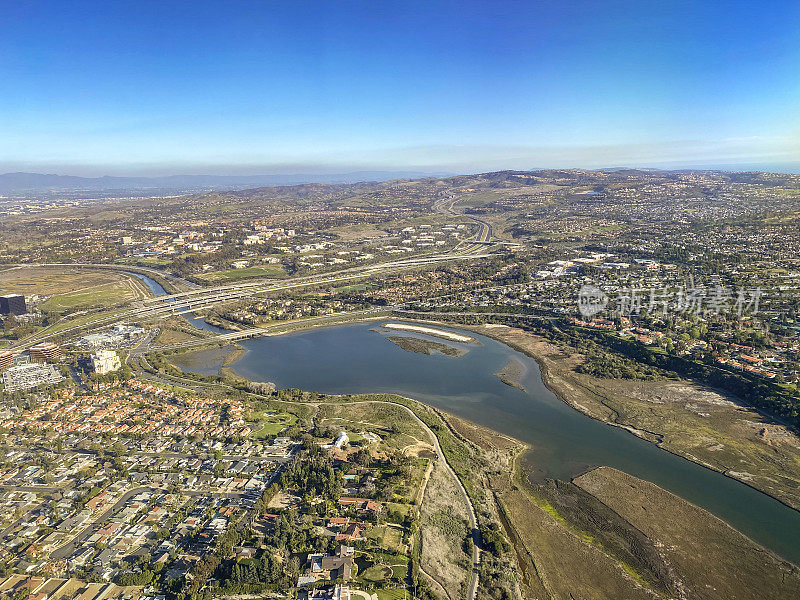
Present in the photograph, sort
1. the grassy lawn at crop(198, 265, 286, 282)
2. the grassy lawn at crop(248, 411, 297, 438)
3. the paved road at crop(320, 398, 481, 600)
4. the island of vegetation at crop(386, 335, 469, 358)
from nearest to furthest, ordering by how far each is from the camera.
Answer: the paved road at crop(320, 398, 481, 600)
the grassy lawn at crop(248, 411, 297, 438)
the island of vegetation at crop(386, 335, 469, 358)
the grassy lawn at crop(198, 265, 286, 282)

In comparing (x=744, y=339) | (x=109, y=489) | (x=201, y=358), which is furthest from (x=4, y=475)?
(x=744, y=339)

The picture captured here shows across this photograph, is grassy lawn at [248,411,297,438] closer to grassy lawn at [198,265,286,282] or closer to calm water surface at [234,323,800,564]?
calm water surface at [234,323,800,564]

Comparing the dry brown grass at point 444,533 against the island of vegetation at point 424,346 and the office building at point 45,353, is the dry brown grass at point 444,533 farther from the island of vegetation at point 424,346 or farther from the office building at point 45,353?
the office building at point 45,353

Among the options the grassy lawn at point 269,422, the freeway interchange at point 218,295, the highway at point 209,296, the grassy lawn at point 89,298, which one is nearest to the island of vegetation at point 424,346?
the freeway interchange at point 218,295

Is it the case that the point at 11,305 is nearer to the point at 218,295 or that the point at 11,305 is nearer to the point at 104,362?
the point at 218,295

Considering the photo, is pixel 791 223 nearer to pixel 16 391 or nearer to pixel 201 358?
pixel 201 358

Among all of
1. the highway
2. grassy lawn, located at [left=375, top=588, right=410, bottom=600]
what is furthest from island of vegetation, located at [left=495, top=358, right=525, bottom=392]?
the highway

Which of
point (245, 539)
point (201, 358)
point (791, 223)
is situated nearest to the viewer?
point (245, 539)
